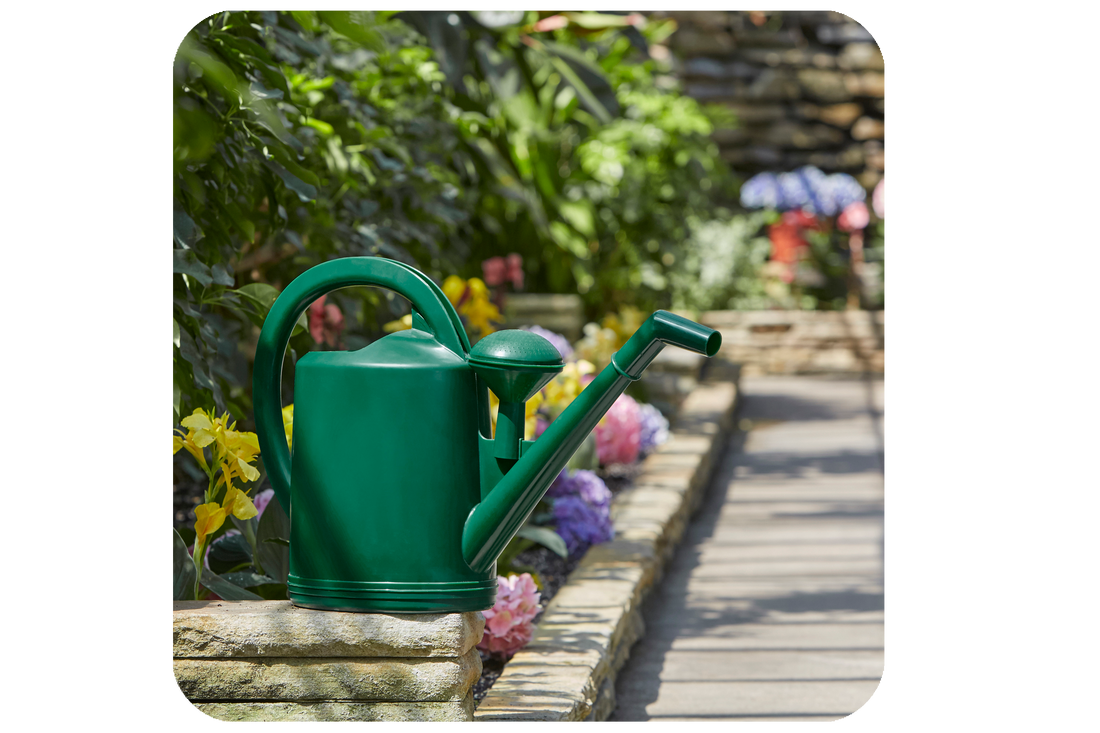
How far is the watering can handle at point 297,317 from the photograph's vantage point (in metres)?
1.22

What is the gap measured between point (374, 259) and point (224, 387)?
2.58 feet

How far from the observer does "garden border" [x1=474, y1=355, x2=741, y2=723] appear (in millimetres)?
1484

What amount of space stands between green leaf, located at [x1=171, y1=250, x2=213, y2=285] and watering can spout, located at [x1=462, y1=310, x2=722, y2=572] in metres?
0.49

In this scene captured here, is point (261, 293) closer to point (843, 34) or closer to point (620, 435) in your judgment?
point (620, 435)

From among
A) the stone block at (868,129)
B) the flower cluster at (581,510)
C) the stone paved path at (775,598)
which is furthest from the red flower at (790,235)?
the flower cluster at (581,510)

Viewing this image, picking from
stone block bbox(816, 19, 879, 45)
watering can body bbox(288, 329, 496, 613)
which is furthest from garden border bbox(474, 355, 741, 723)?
stone block bbox(816, 19, 879, 45)

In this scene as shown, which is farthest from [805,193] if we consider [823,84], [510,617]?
[510,617]

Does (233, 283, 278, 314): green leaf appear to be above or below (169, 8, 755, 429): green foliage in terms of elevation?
below

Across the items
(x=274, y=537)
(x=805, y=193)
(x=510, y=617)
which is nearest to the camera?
(x=274, y=537)

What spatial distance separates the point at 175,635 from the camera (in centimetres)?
120

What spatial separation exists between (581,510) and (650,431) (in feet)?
4.77

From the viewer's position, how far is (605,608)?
80.7 inches

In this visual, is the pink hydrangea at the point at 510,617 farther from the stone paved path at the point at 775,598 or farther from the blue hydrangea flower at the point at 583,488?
the blue hydrangea flower at the point at 583,488

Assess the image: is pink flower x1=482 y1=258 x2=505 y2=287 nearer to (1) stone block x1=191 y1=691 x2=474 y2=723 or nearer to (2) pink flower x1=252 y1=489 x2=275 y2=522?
(2) pink flower x1=252 y1=489 x2=275 y2=522
